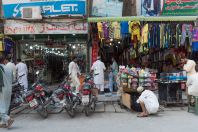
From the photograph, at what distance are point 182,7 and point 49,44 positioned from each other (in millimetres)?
6551

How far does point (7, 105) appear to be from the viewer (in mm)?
9516

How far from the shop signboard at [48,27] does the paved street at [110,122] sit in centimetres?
586

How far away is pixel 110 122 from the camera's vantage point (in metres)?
9.86

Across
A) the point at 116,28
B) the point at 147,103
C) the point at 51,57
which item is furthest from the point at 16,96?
the point at 51,57

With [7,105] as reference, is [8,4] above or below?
above

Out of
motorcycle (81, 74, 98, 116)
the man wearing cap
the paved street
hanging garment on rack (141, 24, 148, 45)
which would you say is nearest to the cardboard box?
the paved street

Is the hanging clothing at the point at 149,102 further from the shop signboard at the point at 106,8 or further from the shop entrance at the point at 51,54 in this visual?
the shop entrance at the point at 51,54

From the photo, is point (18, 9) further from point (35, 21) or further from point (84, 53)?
point (84, 53)

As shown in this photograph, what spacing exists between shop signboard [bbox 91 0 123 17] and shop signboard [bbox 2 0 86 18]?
19.6 inches

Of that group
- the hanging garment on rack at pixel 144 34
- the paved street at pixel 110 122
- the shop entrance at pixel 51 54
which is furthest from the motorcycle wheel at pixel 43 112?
the shop entrance at pixel 51 54

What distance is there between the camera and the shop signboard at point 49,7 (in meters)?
16.4

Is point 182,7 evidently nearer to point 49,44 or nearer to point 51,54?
point 49,44

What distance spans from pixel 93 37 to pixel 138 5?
2.64 m

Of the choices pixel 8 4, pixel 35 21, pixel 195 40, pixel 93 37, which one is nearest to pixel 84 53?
pixel 93 37
